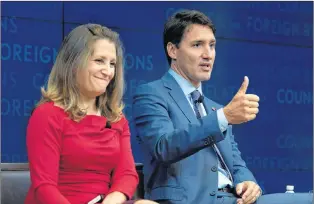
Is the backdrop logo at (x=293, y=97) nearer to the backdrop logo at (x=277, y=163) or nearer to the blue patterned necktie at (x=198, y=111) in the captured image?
the backdrop logo at (x=277, y=163)

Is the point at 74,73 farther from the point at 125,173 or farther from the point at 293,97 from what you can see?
the point at 293,97

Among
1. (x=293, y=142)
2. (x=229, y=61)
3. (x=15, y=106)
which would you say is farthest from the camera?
(x=293, y=142)

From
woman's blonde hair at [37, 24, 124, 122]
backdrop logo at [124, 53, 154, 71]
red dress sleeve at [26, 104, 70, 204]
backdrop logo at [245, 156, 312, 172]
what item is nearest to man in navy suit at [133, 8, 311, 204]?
woman's blonde hair at [37, 24, 124, 122]

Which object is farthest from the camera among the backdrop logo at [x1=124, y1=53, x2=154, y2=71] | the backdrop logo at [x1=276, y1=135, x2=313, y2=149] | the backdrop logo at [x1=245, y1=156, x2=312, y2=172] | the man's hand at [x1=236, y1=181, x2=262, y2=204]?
the backdrop logo at [x1=276, y1=135, x2=313, y2=149]

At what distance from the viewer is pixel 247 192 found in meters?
2.68

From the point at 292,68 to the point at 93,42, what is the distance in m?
3.45

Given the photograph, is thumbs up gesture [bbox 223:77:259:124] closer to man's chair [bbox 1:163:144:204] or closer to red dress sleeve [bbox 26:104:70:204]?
red dress sleeve [bbox 26:104:70:204]

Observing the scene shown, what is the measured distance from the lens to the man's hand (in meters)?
2.67

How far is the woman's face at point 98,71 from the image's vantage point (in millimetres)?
2412

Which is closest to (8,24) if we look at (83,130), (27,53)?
(27,53)

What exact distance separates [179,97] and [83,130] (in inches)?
21.6

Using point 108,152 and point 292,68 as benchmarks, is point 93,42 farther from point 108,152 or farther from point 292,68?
point 292,68

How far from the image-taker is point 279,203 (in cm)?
261

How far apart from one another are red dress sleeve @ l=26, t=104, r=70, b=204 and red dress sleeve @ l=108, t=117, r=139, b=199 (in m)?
0.24
